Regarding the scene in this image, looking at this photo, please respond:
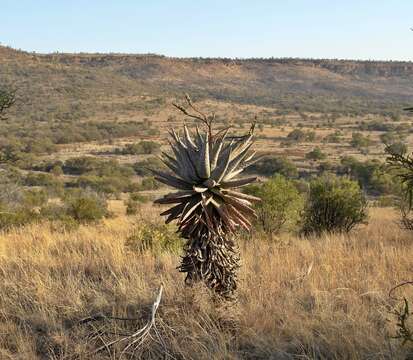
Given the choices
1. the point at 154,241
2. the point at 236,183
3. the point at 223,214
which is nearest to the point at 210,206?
the point at 223,214

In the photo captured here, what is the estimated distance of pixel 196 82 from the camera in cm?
11919

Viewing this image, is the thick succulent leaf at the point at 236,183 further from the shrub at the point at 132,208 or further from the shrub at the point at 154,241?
the shrub at the point at 132,208

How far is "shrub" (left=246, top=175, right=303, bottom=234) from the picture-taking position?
10.4 meters

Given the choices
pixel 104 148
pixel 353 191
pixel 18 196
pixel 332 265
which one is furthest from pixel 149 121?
pixel 332 265

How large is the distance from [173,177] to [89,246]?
381cm

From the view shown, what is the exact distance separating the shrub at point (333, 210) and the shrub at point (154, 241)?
393cm

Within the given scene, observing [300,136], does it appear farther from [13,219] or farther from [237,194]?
[237,194]

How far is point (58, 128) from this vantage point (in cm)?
5384

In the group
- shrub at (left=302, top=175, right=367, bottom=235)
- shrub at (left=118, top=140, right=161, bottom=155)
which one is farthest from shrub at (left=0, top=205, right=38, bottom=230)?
shrub at (left=118, top=140, right=161, bottom=155)

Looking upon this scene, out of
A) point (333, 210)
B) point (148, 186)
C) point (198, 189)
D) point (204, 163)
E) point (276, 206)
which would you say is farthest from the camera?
point (148, 186)

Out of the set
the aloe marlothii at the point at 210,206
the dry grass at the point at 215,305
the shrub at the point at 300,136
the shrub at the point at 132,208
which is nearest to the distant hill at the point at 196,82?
the shrub at the point at 300,136

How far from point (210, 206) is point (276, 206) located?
6.56 metres

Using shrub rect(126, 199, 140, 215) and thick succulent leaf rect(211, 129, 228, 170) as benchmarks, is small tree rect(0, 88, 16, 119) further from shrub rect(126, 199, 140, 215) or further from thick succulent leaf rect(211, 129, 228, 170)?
shrub rect(126, 199, 140, 215)

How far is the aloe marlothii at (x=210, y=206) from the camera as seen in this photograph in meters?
3.95
